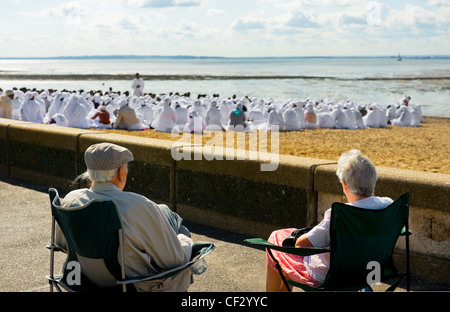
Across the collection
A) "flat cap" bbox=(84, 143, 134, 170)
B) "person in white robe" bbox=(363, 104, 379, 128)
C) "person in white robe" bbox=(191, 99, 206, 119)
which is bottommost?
"person in white robe" bbox=(363, 104, 379, 128)

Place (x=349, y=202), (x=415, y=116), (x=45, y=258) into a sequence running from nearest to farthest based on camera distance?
1. (x=349, y=202)
2. (x=45, y=258)
3. (x=415, y=116)

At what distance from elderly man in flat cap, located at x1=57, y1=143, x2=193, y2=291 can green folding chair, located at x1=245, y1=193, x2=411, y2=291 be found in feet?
1.88

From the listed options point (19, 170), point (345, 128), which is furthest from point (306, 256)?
point (345, 128)

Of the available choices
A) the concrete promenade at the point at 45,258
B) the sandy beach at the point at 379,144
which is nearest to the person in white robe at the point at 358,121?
the sandy beach at the point at 379,144

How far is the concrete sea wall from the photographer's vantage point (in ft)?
15.9

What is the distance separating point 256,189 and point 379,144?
12.9 m

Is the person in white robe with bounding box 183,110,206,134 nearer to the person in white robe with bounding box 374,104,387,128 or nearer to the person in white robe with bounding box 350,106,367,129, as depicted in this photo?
the person in white robe with bounding box 350,106,367,129

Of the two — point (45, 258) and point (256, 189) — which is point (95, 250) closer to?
point (45, 258)

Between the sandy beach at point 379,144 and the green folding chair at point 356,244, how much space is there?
9397 millimetres

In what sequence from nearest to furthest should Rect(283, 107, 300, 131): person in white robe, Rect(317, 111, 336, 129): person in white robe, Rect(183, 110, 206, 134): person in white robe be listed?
Rect(183, 110, 206, 134): person in white robe < Rect(283, 107, 300, 131): person in white robe < Rect(317, 111, 336, 129): person in white robe

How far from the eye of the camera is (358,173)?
363 centimetres

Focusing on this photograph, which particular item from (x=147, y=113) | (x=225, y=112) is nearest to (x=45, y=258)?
(x=147, y=113)

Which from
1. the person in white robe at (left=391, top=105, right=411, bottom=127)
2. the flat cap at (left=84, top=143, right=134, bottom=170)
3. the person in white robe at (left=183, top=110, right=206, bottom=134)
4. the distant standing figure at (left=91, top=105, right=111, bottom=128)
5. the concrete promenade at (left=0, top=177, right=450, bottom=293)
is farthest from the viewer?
the person in white robe at (left=391, top=105, right=411, bottom=127)

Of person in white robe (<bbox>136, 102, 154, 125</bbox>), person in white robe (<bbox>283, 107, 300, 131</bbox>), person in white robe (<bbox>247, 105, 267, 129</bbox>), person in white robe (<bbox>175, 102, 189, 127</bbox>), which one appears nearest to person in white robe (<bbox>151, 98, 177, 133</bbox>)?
person in white robe (<bbox>175, 102, 189, 127</bbox>)
